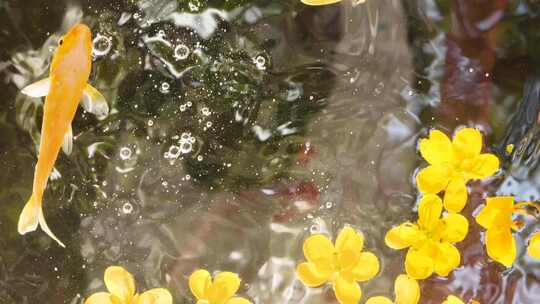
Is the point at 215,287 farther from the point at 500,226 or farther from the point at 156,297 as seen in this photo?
the point at 500,226

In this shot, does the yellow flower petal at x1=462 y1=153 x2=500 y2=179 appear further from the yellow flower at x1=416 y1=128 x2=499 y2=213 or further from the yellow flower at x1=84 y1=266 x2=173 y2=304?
the yellow flower at x1=84 y1=266 x2=173 y2=304

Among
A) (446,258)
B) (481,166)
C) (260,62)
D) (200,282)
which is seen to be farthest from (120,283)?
(481,166)

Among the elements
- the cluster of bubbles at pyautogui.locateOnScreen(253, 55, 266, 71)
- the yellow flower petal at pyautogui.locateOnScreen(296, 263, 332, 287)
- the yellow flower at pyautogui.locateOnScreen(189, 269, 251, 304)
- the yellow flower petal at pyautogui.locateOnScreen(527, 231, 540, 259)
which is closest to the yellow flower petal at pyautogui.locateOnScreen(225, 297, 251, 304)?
the yellow flower at pyautogui.locateOnScreen(189, 269, 251, 304)

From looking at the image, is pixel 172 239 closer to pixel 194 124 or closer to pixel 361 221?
pixel 194 124

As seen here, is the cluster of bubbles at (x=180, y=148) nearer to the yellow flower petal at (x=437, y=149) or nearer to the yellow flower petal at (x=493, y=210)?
the yellow flower petal at (x=437, y=149)

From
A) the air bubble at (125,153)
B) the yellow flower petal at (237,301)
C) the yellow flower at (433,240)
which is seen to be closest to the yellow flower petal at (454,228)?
the yellow flower at (433,240)
